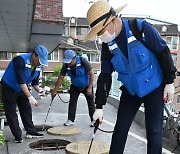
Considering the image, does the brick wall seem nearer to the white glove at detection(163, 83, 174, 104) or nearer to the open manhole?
the open manhole

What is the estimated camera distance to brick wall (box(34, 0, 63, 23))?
828cm

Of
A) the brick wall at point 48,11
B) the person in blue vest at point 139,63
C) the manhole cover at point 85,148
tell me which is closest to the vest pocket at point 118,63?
the person in blue vest at point 139,63

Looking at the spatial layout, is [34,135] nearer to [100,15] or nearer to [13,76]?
[13,76]

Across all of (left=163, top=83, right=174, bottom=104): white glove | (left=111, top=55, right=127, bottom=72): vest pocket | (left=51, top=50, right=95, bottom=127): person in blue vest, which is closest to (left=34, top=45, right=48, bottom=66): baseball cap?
(left=51, top=50, right=95, bottom=127): person in blue vest

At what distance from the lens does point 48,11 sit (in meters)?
8.52

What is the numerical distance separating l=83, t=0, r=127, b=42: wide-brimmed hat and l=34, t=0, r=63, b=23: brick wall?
5.96m

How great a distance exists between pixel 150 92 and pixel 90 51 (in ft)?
98.7

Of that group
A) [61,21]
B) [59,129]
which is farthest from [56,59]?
[59,129]

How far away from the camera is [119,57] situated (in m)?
2.67

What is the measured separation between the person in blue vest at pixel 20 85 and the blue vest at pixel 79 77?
1085 mm

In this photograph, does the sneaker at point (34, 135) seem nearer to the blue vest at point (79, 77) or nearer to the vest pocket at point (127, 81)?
the blue vest at point (79, 77)

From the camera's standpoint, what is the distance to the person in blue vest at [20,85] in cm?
415

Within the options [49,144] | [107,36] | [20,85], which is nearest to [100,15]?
[107,36]

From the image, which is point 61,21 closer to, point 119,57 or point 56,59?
point 119,57
